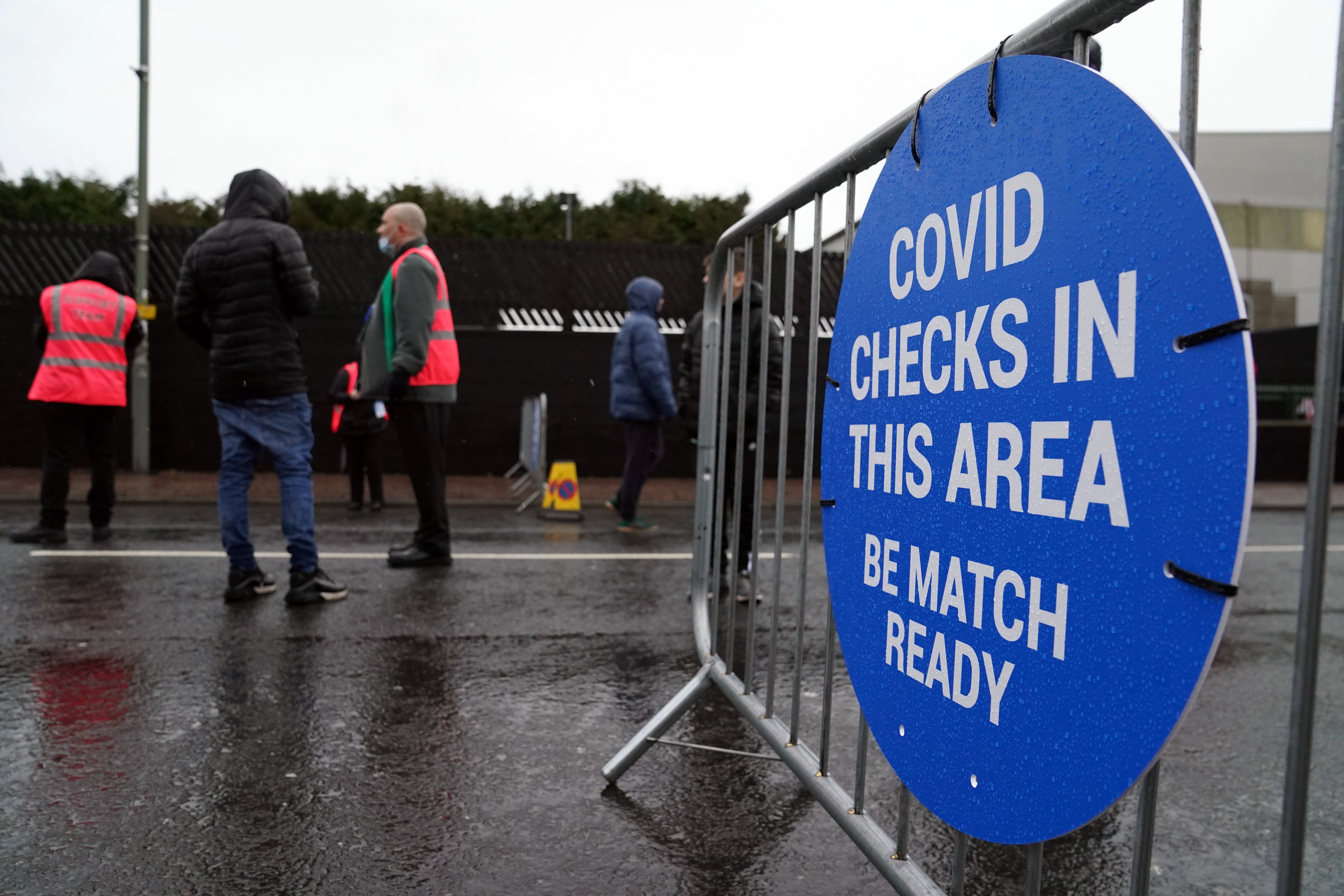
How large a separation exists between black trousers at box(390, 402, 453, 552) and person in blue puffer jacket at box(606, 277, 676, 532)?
1873 mm

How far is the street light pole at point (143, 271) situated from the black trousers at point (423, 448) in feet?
23.0

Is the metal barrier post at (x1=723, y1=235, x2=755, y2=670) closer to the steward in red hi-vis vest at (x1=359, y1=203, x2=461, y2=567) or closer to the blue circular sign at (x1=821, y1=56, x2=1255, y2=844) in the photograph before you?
the blue circular sign at (x1=821, y1=56, x2=1255, y2=844)

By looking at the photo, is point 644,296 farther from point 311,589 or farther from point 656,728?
point 656,728

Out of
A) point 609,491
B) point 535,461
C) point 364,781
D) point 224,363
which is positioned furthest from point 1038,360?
point 609,491

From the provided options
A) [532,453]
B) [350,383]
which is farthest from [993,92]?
[532,453]

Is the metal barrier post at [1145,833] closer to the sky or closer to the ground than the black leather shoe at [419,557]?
closer to the sky

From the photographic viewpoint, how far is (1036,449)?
4.71 feet

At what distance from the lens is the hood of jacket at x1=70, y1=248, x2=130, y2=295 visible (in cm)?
A: 716

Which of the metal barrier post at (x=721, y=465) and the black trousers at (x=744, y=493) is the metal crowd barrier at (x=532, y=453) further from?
the metal barrier post at (x=721, y=465)

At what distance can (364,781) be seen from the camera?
298cm

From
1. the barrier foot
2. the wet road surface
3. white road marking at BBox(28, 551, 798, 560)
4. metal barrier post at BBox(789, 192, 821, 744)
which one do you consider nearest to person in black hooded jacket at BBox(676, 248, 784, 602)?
the wet road surface

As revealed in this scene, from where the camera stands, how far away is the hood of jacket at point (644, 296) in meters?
7.89

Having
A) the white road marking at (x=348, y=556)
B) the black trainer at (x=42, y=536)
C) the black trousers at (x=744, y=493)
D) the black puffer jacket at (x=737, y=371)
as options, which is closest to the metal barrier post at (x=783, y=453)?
the black puffer jacket at (x=737, y=371)

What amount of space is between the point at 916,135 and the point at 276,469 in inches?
167
